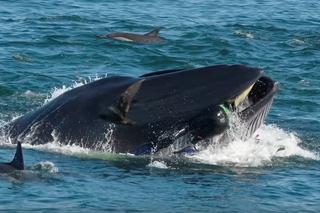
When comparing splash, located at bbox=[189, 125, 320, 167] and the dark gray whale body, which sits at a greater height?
the dark gray whale body

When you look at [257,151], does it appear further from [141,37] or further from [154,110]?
[141,37]

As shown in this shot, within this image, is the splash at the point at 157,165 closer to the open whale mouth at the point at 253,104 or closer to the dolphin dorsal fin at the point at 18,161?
the open whale mouth at the point at 253,104

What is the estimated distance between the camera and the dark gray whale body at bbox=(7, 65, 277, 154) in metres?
12.6

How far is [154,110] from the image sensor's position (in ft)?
41.4

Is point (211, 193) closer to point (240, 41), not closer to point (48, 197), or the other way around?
point (48, 197)

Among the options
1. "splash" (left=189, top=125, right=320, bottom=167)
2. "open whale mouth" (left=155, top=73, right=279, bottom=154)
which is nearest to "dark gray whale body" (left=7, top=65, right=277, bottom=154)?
"open whale mouth" (left=155, top=73, right=279, bottom=154)

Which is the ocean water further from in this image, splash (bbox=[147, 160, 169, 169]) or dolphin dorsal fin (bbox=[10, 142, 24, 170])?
dolphin dorsal fin (bbox=[10, 142, 24, 170])

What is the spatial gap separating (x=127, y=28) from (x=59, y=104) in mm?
19271

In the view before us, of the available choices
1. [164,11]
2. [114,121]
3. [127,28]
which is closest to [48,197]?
[114,121]

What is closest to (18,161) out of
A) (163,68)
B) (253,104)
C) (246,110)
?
(246,110)

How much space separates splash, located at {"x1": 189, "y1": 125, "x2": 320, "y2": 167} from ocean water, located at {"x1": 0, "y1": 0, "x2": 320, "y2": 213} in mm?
23

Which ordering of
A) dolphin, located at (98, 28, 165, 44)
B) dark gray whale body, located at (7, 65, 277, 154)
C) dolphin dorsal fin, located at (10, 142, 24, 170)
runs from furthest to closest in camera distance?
dolphin, located at (98, 28, 165, 44)
dark gray whale body, located at (7, 65, 277, 154)
dolphin dorsal fin, located at (10, 142, 24, 170)

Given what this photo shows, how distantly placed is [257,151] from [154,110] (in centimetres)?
273

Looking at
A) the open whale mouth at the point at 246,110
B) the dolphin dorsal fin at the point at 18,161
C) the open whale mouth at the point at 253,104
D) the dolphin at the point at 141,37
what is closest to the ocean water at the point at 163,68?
the dolphin dorsal fin at the point at 18,161
